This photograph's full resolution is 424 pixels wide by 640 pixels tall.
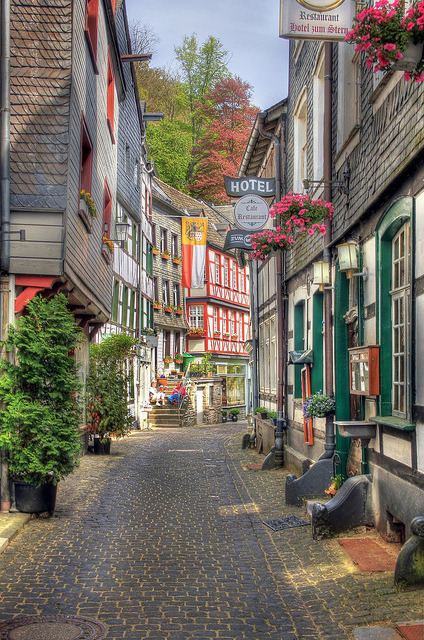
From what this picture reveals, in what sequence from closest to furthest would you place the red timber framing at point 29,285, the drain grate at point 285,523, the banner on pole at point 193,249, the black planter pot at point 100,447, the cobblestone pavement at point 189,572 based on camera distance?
the cobblestone pavement at point 189,572 < the drain grate at point 285,523 < the red timber framing at point 29,285 < the black planter pot at point 100,447 < the banner on pole at point 193,249

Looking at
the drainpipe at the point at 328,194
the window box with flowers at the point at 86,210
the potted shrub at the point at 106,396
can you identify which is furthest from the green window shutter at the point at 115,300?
the drainpipe at the point at 328,194

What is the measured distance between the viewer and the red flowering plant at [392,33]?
173 inches

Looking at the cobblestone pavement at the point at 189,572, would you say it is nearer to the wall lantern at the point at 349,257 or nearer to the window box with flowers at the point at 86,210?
the wall lantern at the point at 349,257

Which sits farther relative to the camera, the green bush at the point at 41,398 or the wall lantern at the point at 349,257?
the green bush at the point at 41,398

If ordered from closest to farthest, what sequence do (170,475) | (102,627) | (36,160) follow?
(102,627), (36,160), (170,475)

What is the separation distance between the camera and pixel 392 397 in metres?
7.52

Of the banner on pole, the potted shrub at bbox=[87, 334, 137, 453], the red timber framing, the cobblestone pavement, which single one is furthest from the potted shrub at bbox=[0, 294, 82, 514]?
the banner on pole

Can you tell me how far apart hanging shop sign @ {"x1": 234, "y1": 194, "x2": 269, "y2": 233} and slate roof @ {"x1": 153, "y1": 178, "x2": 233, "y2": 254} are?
77.1ft

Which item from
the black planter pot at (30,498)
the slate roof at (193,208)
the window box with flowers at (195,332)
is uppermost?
the slate roof at (193,208)

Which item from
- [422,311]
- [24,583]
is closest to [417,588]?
[422,311]

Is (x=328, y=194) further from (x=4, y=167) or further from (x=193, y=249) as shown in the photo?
(x=193, y=249)

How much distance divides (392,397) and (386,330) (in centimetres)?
66

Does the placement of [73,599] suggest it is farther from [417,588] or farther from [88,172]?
[88,172]

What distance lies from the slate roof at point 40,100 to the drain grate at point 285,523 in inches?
188
